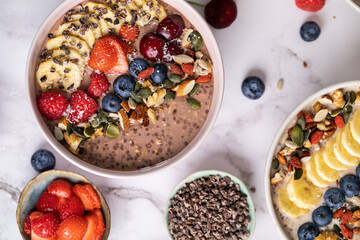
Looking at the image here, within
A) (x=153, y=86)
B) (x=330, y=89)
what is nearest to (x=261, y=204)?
(x=330, y=89)

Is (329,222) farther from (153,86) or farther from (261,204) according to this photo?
(153,86)

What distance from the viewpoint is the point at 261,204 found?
7.63 ft

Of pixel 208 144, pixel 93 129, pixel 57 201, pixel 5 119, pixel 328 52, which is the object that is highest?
pixel 328 52

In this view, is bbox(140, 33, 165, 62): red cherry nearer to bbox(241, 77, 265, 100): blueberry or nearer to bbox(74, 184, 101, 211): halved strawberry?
bbox(241, 77, 265, 100): blueberry

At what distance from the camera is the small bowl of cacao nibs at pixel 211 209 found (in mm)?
2223

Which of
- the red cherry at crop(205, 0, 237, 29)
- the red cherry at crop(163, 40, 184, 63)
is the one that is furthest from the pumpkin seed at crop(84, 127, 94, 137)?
the red cherry at crop(205, 0, 237, 29)

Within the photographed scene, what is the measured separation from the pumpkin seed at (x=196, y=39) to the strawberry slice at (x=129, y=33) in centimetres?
23

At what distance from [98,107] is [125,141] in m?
0.19

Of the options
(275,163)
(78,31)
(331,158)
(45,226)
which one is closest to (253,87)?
(275,163)

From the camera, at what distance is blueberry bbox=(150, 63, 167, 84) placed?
1.97 m

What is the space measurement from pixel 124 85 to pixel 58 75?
0.29 m

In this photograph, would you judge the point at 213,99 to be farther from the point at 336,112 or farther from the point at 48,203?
the point at 48,203

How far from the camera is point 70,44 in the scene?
6.43ft

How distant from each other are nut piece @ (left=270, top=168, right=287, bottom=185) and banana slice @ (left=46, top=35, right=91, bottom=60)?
99cm
